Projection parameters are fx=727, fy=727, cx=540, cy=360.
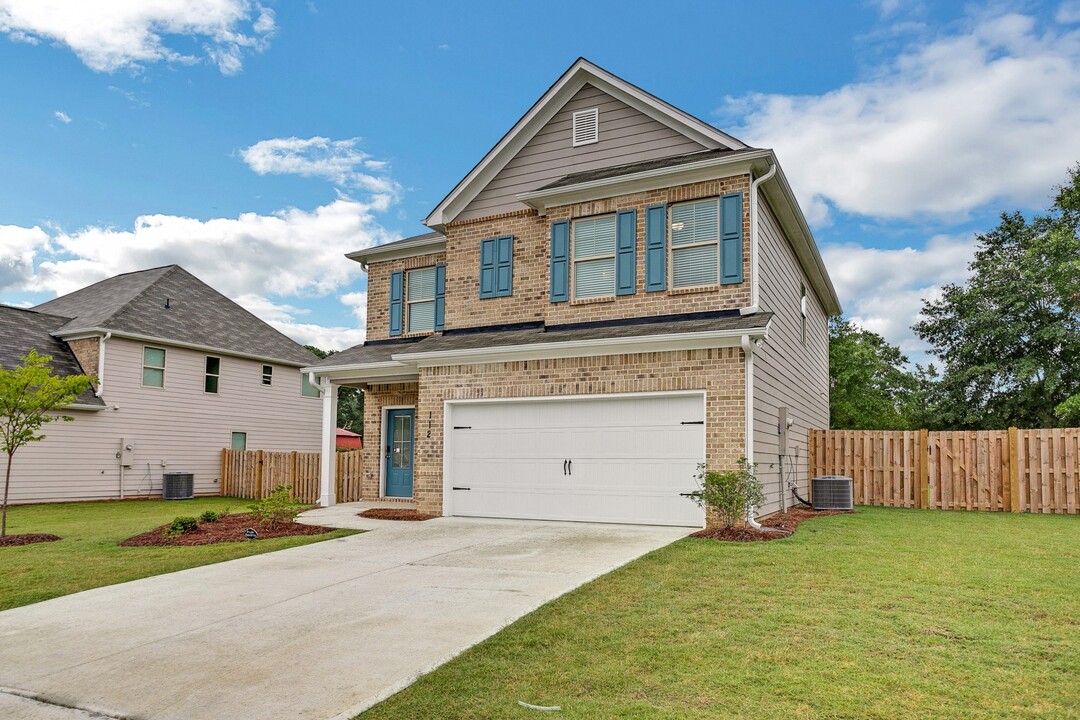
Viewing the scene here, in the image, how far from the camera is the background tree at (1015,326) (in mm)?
24344

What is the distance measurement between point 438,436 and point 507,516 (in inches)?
78.6

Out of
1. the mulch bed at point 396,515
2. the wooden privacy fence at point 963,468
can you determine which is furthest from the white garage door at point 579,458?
the wooden privacy fence at point 963,468

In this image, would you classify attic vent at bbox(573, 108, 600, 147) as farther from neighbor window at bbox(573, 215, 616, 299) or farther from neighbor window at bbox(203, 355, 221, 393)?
neighbor window at bbox(203, 355, 221, 393)

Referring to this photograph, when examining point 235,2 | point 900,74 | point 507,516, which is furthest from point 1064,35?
point 235,2

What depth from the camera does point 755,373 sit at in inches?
440

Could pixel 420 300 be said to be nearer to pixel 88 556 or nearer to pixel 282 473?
pixel 282 473

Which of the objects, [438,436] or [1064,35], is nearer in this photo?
[438,436]

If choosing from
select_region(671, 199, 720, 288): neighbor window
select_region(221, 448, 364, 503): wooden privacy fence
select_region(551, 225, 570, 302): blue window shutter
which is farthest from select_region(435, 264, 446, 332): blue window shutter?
select_region(671, 199, 720, 288): neighbor window

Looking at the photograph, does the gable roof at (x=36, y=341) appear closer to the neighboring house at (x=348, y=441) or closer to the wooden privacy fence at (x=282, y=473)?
the wooden privacy fence at (x=282, y=473)

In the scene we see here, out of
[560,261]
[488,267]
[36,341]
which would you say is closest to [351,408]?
[36,341]

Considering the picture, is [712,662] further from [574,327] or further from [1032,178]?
[1032,178]

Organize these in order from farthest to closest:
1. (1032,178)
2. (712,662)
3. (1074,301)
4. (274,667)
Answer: (1032,178), (1074,301), (274,667), (712,662)

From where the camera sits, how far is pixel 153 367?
21.8m

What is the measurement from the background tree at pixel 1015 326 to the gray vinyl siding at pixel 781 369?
10409mm
